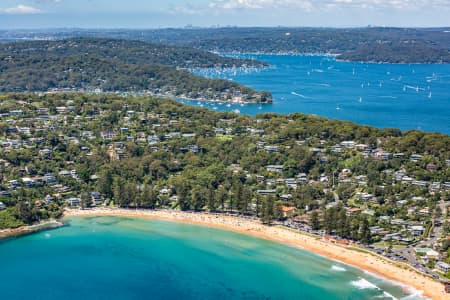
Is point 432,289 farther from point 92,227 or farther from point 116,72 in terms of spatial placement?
point 116,72

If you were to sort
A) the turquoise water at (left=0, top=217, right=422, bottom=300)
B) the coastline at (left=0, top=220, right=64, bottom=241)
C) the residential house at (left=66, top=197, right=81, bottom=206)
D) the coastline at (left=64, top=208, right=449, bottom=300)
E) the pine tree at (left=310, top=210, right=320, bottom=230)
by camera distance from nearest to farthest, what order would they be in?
1. the turquoise water at (left=0, top=217, right=422, bottom=300)
2. the coastline at (left=64, top=208, right=449, bottom=300)
3. the pine tree at (left=310, top=210, right=320, bottom=230)
4. the coastline at (left=0, top=220, right=64, bottom=241)
5. the residential house at (left=66, top=197, right=81, bottom=206)

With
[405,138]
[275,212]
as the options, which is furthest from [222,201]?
[405,138]

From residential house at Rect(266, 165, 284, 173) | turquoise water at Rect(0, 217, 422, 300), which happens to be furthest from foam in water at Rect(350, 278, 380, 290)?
residential house at Rect(266, 165, 284, 173)

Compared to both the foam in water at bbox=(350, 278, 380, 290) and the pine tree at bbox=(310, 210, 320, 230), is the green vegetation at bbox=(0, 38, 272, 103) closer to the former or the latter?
the pine tree at bbox=(310, 210, 320, 230)

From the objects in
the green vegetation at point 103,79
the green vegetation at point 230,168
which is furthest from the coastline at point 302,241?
the green vegetation at point 103,79

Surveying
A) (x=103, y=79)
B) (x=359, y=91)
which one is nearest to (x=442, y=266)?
(x=359, y=91)
